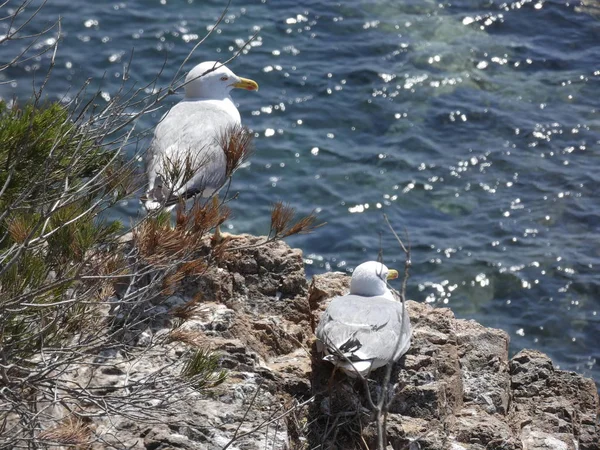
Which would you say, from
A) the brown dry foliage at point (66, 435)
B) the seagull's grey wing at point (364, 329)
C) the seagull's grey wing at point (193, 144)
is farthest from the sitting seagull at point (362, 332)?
the brown dry foliage at point (66, 435)

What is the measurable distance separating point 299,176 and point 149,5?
14.0ft

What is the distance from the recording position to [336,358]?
15.6ft

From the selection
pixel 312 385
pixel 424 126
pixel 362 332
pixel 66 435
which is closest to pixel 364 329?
pixel 362 332

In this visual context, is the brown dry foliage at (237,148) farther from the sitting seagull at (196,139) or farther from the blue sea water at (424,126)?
the blue sea water at (424,126)

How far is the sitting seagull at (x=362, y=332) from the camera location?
4.87 m

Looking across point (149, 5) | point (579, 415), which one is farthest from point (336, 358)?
point (149, 5)

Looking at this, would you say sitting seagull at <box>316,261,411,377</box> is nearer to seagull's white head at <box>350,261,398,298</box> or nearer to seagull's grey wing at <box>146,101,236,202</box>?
seagull's white head at <box>350,261,398,298</box>

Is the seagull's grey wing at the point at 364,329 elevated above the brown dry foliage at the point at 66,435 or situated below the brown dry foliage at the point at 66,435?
below

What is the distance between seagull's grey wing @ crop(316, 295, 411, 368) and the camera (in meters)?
4.91

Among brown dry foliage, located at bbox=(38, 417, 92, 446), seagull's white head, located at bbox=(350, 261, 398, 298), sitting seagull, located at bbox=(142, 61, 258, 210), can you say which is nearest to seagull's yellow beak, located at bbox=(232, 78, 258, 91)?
sitting seagull, located at bbox=(142, 61, 258, 210)

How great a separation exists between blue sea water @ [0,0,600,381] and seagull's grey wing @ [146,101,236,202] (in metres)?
2.35

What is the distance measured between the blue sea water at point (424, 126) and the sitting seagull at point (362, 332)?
364 centimetres

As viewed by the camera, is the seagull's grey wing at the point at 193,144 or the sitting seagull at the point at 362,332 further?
the seagull's grey wing at the point at 193,144

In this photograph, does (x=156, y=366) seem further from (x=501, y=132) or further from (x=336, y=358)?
(x=501, y=132)
